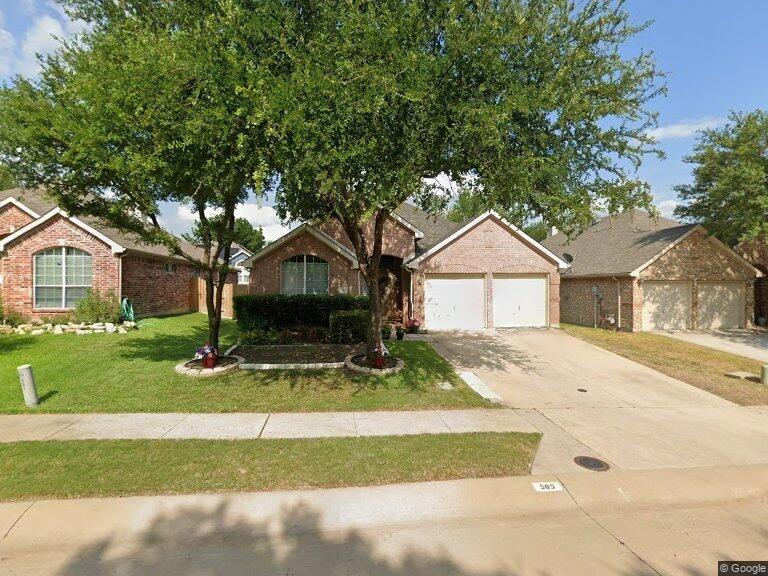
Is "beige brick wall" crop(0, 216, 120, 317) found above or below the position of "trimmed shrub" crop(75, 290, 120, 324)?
above

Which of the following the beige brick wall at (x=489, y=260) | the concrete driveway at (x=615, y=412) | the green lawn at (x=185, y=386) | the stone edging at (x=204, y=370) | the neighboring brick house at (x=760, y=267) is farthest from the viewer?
the neighboring brick house at (x=760, y=267)

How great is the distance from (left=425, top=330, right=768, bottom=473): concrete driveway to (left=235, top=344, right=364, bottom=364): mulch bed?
327cm

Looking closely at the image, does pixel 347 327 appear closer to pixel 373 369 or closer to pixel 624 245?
pixel 373 369

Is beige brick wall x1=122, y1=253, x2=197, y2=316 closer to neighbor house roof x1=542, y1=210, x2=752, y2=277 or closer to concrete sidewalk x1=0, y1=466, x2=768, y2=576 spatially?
concrete sidewalk x1=0, y1=466, x2=768, y2=576

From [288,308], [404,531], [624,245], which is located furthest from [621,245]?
[404,531]

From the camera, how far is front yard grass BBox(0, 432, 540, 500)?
439 cm

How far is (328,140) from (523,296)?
551 inches

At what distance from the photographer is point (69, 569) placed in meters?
3.21

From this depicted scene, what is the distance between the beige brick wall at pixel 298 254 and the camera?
1638 cm

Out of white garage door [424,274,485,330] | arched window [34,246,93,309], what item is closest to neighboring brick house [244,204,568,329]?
white garage door [424,274,485,330]

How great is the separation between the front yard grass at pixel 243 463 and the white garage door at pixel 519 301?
39.0 ft

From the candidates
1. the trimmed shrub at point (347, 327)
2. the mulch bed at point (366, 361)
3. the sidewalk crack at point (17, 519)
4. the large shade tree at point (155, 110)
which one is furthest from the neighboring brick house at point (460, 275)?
the sidewalk crack at point (17, 519)

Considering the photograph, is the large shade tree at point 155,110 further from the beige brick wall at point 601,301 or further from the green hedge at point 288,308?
the beige brick wall at point 601,301

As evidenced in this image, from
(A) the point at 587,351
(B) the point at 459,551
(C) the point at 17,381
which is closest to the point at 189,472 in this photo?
(B) the point at 459,551
